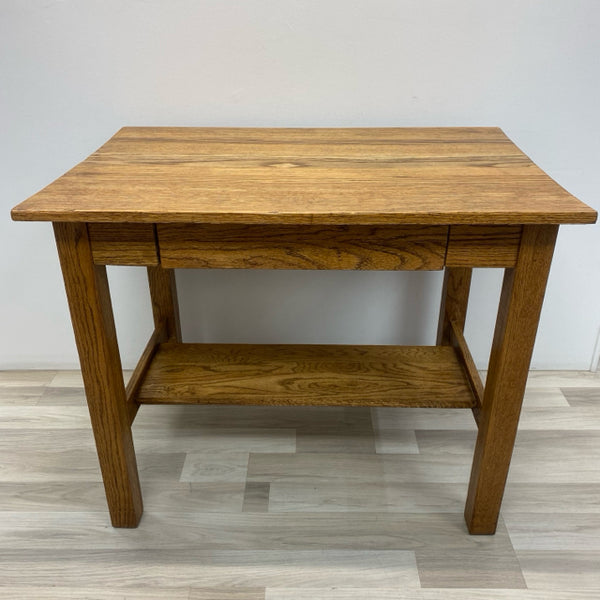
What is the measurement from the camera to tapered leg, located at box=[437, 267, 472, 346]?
1.47 meters

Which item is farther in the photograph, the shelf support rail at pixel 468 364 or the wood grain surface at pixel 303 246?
the shelf support rail at pixel 468 364

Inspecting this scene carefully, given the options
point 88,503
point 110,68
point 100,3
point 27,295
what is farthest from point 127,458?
point 100,3

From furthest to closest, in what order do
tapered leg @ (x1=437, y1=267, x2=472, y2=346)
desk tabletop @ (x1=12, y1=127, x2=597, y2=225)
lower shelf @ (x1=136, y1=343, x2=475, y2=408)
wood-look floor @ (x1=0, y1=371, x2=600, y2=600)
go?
tapered leg @ (x1=437, y1=267, x2=472, y2=346), lower shelf @ (x1=136, y1=343, x2=475, y2=408), wood-look floor @ (x1=0, y1=371, x2=600, y2=600), desk tabletop @ (x1=12, y1=127, x2=597, y2=225)

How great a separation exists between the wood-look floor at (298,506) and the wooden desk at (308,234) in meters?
0.09

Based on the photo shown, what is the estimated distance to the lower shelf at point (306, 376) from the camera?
4.12 ft

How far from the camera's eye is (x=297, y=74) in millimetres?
1384

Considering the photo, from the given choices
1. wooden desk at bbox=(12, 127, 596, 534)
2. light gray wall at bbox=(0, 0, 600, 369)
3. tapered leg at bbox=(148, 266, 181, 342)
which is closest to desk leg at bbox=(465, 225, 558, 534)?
wooden desk at bbox=(12, 127, 596, 534)

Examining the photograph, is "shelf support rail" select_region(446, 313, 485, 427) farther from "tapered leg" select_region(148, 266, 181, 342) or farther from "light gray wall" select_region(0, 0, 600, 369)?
"tapered leg" select_region(148, 266, 181, 342)

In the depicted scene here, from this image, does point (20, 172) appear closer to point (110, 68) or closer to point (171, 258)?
point (110, 68)

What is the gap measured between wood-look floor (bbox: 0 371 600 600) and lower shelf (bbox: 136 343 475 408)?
252 millimetres

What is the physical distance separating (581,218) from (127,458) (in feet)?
3.14

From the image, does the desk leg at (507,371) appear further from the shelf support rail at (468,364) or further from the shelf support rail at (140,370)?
the shelf support rail at (140,370)

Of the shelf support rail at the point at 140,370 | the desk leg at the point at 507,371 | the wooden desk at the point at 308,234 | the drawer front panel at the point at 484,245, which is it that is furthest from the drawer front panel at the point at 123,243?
the desk leg at the point at 507,371

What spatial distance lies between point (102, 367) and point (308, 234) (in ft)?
1.53
